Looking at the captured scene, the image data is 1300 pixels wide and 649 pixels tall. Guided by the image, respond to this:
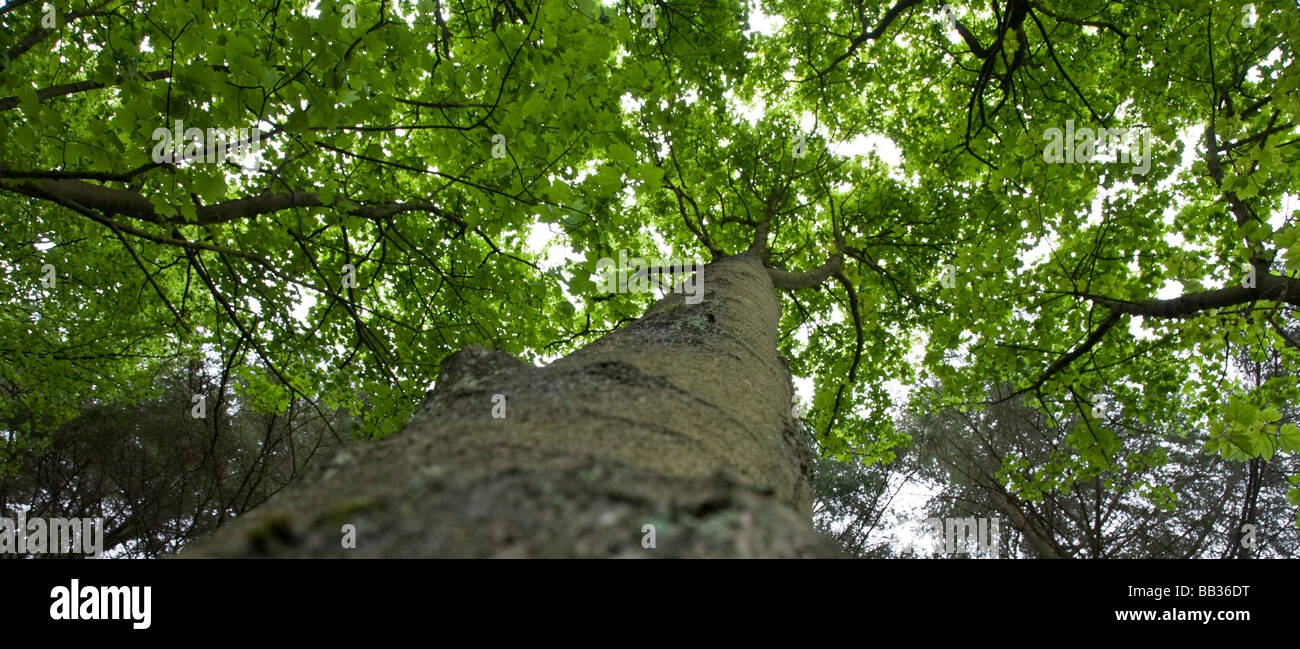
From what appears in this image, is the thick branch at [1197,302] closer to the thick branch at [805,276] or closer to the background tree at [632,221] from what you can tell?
the background tree at [632,221]

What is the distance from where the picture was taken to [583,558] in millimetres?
489

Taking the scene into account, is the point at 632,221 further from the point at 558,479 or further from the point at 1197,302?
A: the point at 558,479

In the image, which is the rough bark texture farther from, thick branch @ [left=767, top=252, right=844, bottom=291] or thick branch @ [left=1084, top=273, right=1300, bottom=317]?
thick branch @ [left=1084, top=273, right=1300, bottom=317]

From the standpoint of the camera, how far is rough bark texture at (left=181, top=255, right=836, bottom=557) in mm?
506

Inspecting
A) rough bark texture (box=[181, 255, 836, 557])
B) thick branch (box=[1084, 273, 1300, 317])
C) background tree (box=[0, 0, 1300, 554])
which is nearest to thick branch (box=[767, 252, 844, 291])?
background tree (box=[0, 0, 1300, 554])

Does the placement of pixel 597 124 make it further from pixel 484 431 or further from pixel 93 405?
pixel 93 405

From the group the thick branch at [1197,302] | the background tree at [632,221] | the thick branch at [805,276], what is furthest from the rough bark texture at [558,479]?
the thick branch at [1197,302]

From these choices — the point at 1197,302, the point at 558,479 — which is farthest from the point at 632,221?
the point at 558,479

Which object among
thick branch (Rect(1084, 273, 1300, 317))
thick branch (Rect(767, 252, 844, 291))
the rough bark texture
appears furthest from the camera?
thick branch (Rect(767, 252, 844, 291))

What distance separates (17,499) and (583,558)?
18.6 m

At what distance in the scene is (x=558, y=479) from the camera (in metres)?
0.61

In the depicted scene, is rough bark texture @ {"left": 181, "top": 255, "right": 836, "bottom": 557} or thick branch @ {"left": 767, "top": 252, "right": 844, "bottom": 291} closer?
rough bark texture @ {"left": 181, "top": 255, "right": 836, "bottom": 557}

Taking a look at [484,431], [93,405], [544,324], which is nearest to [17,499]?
[93,405]

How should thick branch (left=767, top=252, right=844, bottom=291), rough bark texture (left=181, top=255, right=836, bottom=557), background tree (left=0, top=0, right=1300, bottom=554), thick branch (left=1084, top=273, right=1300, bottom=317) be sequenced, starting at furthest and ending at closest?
thick branch (left=767, top=252, right=844, bottom=291), thick branch (left=1084, top=273, right=1300, bottom=317), background tree (left=0, top=0, right=1300, bottom=554), rough bark texture (left=181, top=255, right=836, bottom=557)
